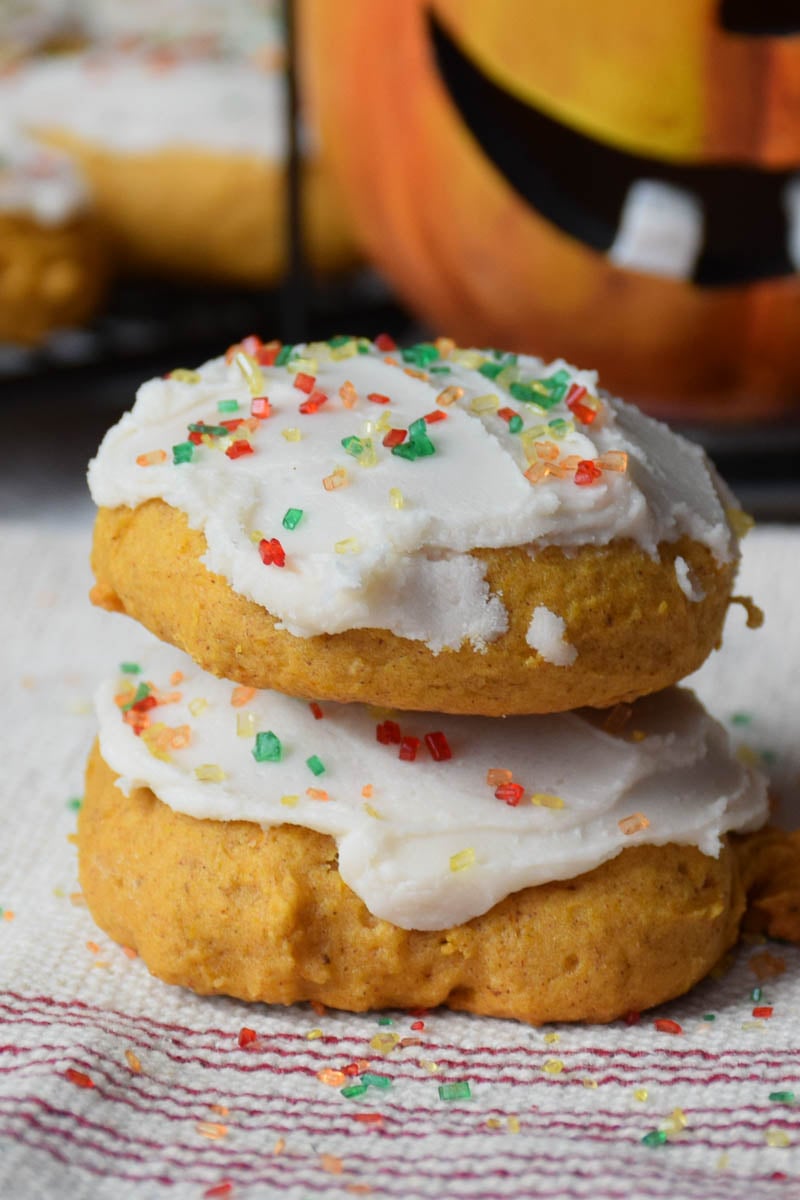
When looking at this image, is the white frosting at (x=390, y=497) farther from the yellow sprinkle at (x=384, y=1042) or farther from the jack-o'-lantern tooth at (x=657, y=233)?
the jack-o'-lantern tooth at (x=657, y=233)

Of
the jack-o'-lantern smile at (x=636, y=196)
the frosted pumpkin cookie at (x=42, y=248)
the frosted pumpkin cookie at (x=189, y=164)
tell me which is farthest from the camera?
the frosted pumpkin cookie at (x=189, y=164)

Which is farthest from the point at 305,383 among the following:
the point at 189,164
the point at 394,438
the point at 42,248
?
the point at 189,164

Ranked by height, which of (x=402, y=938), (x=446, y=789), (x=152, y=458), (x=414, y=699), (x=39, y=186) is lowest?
(x=39, y=186)

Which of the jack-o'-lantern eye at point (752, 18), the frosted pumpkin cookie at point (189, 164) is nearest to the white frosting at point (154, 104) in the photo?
the frosted pumpkin cookie at point (189, 164)

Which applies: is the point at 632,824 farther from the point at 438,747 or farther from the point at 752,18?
the point at 752,18

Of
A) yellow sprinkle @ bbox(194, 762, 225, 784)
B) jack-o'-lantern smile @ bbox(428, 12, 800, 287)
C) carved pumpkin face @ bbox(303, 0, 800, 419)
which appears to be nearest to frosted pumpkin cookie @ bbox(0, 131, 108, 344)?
carved pumpkin face @ bbox(303, 0, 800, 419)

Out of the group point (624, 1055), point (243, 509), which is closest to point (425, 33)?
point (243, 509)
